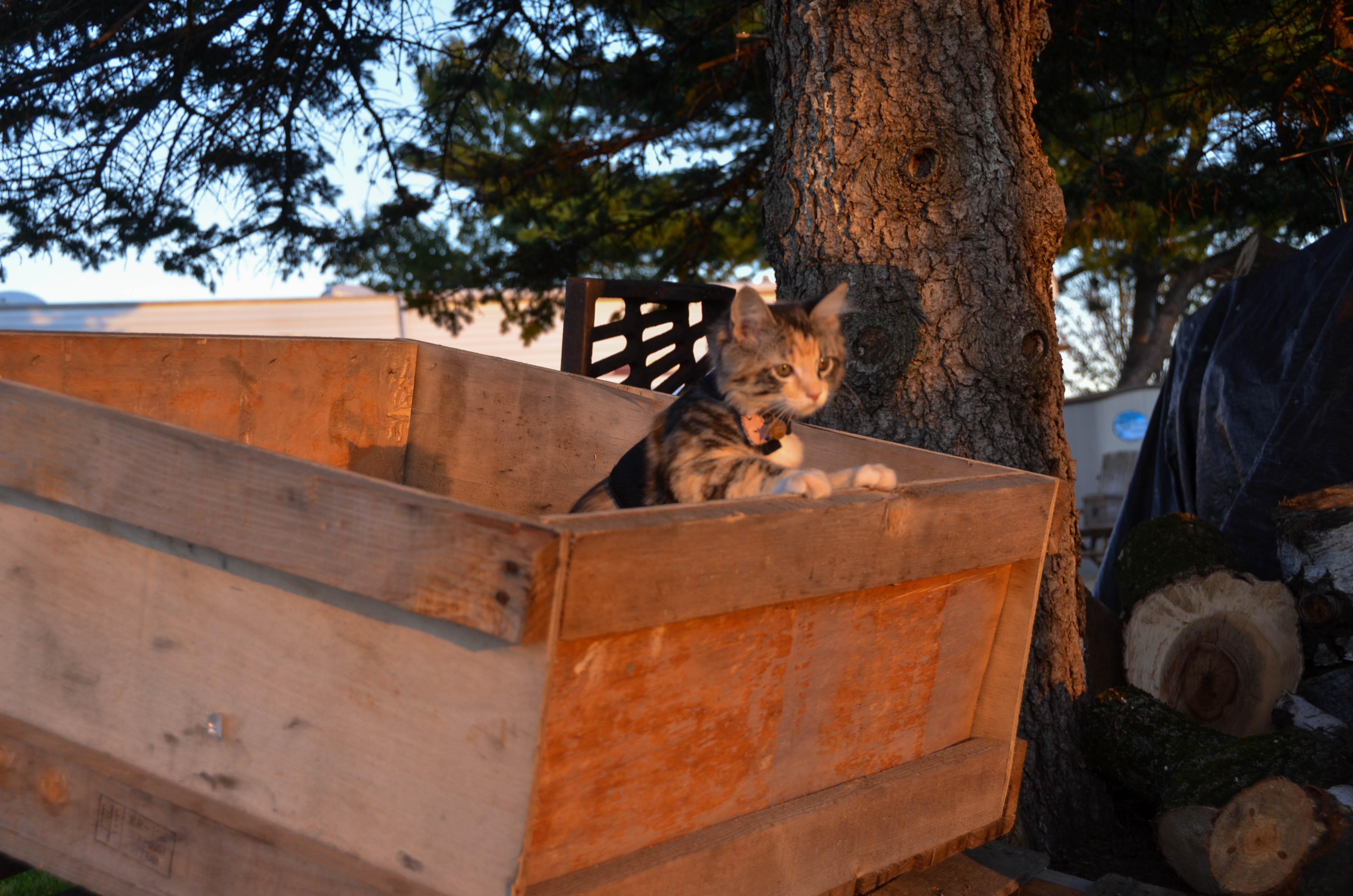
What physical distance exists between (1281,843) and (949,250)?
1723 millimetres

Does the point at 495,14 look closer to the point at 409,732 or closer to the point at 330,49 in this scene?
the point at 330,49

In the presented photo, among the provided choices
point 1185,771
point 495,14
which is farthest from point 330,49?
point 1185,771

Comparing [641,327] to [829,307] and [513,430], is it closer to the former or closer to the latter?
[513,430]

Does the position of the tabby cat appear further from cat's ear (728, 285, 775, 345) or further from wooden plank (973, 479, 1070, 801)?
wooden plank (973, 479, 1070, 801)

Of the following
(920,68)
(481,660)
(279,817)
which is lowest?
(279,817)

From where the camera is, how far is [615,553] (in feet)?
3.84

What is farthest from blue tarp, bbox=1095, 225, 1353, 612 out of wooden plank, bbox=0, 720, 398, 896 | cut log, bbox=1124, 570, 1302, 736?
wooden plank, bbox=0, 720, 398, 896

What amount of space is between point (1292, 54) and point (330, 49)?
489cm

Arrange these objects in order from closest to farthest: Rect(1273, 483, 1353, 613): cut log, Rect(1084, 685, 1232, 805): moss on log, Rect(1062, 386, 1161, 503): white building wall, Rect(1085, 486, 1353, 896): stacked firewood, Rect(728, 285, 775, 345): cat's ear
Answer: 1. Rect(1085, 486, 1353, 896): stacked firewood
2. Rect(728, 285, 775, 345): cat's ear
3. Rect(1084, 685, 1232, 805): moss on log
4. Rect(1273, 483, 1353, 613): cut log
5. Rect(1062, 386, 1161, 503): white building wall

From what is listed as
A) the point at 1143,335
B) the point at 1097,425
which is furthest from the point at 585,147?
the point at 1143,335

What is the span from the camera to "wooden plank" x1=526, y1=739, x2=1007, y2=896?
4.46 feet

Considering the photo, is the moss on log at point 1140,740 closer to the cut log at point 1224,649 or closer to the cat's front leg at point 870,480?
the cut log at point 1224,649

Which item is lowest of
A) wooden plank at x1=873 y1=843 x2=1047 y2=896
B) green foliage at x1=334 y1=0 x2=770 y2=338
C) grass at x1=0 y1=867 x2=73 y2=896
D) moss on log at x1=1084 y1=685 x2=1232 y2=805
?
grass at x1=0 y1=867 x2=73 y2=896

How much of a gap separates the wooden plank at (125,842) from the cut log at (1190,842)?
171cm
